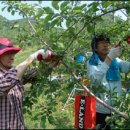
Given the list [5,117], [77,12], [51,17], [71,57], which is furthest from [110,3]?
[5,117]

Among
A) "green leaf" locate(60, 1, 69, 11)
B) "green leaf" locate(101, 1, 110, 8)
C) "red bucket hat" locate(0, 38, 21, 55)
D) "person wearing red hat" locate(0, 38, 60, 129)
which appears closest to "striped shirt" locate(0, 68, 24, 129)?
"person wearing red hat" locate(0, 38, 60, 129)

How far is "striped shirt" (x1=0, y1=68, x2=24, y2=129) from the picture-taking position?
2.35m

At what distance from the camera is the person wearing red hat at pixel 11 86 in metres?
2.34

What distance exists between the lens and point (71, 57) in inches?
104

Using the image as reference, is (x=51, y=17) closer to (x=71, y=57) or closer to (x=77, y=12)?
(x=77, y=12)

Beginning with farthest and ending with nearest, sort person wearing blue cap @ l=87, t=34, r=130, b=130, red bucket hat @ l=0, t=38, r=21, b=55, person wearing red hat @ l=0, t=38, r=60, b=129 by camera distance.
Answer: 1. person wearing blue cap @ l=87, t=34, r=130, b=130
2. red bucket hat @ l=0, t=38, r=21, b=55
3. person wearing red hat @ l=0, t=38, r=60, b=129

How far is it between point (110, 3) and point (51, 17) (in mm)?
355

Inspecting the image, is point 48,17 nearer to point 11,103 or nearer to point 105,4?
point 105,4

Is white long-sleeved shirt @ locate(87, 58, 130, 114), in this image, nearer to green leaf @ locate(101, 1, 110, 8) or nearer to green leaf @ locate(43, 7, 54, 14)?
green leaf @ locate(101, 1, 110, 8)

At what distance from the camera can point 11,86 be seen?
2344 mm

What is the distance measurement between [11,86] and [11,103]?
17 centimetres

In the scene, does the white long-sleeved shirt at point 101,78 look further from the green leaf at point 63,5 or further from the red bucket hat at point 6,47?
the green leaf at point 63,5

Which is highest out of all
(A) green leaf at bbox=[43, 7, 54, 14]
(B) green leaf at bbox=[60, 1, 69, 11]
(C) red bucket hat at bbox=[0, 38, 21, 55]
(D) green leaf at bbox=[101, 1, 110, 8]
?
(D) green leaf at bbox=[101, 1, 110, 8]

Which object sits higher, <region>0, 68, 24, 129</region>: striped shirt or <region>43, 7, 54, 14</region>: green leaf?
<region>43, 7, 54, 14</region>: green leaf
